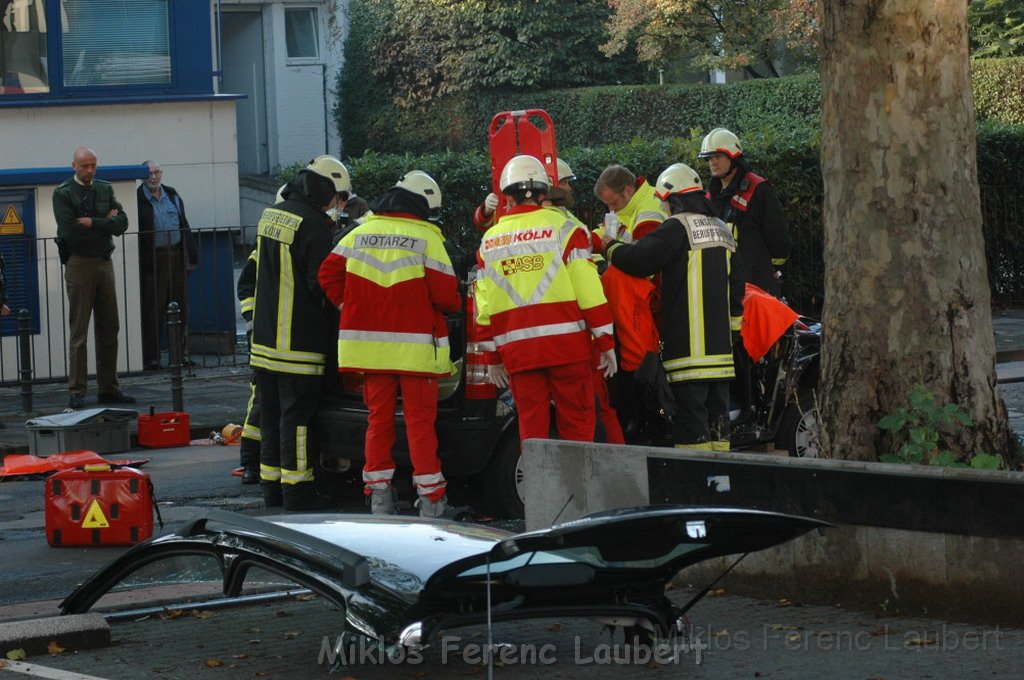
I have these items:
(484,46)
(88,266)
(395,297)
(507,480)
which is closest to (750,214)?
(507,480)

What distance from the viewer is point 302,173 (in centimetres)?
901

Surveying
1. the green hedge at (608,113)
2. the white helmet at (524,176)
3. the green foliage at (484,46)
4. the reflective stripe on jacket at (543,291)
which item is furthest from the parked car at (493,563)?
the green foliage at (484,46)

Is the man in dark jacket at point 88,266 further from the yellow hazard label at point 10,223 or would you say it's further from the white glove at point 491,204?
the white glove at point 491,204

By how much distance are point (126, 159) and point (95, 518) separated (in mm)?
8531

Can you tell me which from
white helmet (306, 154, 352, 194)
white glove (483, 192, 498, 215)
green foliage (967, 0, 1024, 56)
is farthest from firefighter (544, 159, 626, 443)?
green foliage (967, 0, 1024, 56)

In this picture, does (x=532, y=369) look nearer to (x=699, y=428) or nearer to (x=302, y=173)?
(x=699, y=428)

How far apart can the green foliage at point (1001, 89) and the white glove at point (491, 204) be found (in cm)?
1634

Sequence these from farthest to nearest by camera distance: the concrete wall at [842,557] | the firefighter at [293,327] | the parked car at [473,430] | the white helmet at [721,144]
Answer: the white helmet at [721,144] < the firefighter at [293,327] < the parked car at [473,430] < the concrete wall at [842,557]

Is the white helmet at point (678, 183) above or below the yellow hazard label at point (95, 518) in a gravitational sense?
above

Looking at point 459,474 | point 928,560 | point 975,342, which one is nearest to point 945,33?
point 975,342

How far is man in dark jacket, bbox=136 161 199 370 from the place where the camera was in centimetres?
1497

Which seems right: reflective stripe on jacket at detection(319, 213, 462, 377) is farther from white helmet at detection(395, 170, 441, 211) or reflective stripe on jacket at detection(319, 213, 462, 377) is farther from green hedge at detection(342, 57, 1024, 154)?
green hedge at detection(342, 57, 1024, 154)

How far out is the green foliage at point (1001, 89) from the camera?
82.0ft

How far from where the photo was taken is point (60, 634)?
18.3ft
